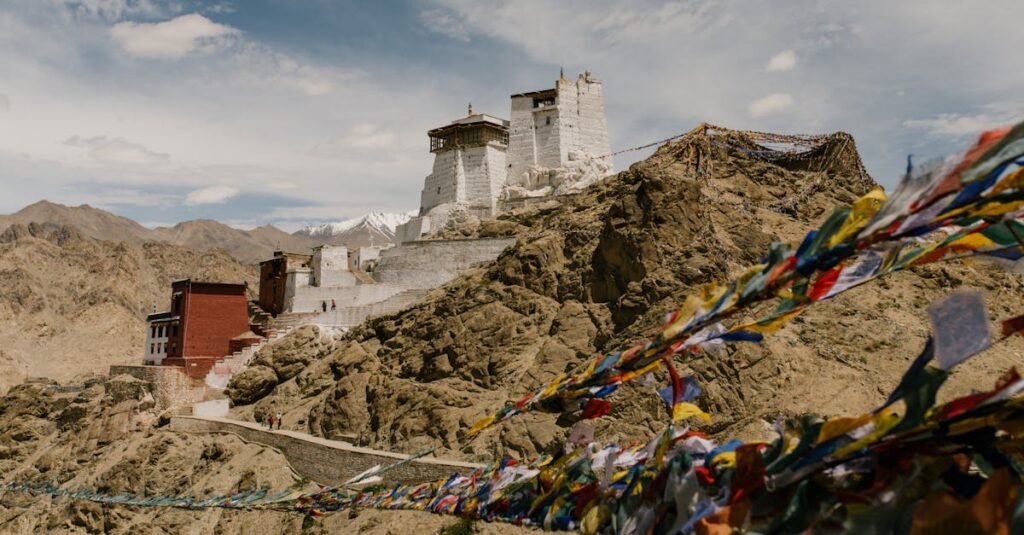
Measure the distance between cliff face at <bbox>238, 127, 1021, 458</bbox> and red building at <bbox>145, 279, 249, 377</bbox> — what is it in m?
6.60

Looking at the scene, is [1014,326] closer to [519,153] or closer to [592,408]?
[592,408]

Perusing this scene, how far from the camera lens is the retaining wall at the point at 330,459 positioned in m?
17.5

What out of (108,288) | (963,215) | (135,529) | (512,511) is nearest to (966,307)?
(963,215)

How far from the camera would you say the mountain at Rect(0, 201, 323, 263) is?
9636 centimetres

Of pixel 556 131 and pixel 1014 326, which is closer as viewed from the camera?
pixel 1014 326

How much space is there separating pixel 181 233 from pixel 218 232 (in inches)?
202

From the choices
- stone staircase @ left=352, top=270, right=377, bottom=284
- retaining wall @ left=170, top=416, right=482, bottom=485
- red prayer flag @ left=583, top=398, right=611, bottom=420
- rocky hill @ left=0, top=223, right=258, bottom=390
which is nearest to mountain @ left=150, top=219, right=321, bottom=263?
rocky hill @ left=0, top=223, right=258, bottom=390

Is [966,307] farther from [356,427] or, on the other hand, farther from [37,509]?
[37,509]

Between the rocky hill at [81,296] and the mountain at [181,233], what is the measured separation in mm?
24179

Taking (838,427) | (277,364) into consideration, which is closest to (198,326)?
(277,364)

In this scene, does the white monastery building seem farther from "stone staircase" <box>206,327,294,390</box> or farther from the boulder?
the boulder

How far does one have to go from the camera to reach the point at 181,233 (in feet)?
366


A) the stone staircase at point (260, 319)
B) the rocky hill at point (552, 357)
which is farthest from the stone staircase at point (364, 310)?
the stone staircase at point (260, 319)

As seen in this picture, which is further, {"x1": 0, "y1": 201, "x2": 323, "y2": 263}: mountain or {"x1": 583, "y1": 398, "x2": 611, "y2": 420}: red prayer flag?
{"x1": 0, "y1": 201, "x2": 323, "y2": 263}: mountain
